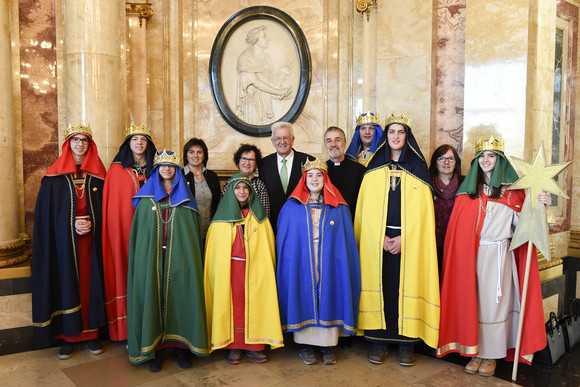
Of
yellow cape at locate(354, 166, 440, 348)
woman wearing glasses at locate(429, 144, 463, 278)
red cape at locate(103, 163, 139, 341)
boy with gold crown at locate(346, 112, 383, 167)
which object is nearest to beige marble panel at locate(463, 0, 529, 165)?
woman wearing glasses at locate(429, 144, 463, 278)

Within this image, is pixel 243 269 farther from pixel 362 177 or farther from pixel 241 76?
pixel 241 76

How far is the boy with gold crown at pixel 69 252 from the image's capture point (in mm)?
4133

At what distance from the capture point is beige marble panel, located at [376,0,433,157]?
221 inches

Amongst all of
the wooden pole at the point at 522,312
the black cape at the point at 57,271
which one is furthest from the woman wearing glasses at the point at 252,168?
the wooden pole at the point at 522,312

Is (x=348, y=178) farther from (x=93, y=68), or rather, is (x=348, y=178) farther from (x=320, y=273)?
(x=93, y=68)

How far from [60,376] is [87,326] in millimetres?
522

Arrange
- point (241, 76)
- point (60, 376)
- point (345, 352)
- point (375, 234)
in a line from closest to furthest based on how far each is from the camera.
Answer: point (60, 376) < point (375, 234) < point (345, 352) < point (241, 76)

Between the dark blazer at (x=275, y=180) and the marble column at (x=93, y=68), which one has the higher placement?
the marble column at (x=93, y=68)

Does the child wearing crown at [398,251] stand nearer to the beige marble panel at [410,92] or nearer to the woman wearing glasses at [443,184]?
the woman wearing glasses at [443,184]

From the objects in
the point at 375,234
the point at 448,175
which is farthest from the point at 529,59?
the point at 375,234

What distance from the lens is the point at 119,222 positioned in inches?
172

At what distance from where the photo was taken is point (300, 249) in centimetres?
408

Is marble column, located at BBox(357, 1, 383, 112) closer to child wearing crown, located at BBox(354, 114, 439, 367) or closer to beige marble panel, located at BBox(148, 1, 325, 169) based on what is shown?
beige marble panel, located at BBox(148, 1, 325, 169)

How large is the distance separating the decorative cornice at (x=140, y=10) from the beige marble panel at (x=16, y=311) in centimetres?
367
